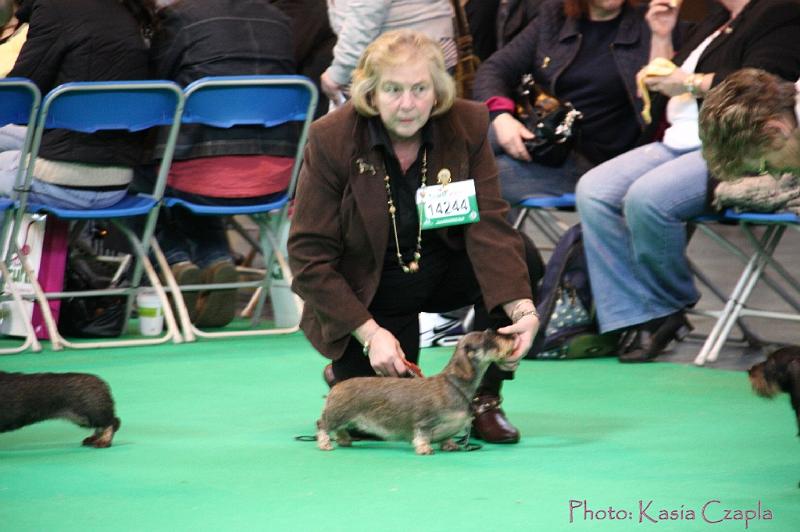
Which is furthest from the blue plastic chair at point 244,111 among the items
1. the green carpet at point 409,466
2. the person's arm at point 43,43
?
the green carpet at point 409,466

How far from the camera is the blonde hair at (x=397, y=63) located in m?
3.47

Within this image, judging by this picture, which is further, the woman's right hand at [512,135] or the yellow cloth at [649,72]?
the woman's right hand at [512,135]

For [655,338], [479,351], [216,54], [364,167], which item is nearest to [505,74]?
[216,54]

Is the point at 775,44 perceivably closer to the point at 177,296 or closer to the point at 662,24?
the point at 662,24

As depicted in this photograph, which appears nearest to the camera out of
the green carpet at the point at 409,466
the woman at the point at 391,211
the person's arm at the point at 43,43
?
the green carpet at the point at 409,466

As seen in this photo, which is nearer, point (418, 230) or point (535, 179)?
point (418, 230)

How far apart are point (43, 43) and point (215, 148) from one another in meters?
0.81

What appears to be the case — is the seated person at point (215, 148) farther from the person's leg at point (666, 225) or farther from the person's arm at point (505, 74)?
the person's leg at point (666, 225)

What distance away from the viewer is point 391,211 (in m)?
3.62

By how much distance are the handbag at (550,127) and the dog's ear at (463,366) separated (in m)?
2.32

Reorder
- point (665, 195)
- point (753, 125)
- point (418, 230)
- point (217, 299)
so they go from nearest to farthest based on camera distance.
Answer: point (753, 125) → point (418, 230) → point (665, 195) → point (217, 299)

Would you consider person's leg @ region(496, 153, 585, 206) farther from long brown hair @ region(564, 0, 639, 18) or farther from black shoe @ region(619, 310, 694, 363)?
black shoe @ region(619, 310, 694, 363)

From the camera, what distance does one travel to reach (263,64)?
6012 mm

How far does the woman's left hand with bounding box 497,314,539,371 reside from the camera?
3.40m
